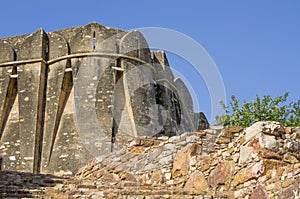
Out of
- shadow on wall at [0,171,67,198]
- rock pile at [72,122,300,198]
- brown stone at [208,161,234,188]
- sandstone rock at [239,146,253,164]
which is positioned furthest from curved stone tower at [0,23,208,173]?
sandstone rock at [239,146,253,164]

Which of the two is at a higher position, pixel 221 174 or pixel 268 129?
pixel 268 129

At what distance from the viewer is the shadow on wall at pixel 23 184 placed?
7.88 m

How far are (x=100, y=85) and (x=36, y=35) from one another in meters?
2.71

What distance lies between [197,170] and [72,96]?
10.8 meters

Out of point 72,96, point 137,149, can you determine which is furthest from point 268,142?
point 72,96

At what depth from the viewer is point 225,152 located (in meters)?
7.64

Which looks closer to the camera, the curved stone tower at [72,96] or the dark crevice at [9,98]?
the curved stone tower at [72,96]

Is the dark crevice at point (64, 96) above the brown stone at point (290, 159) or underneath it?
above

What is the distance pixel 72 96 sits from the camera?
18.6 m

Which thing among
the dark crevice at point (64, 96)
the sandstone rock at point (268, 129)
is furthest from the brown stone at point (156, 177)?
the dark crevice at point (64, 96)

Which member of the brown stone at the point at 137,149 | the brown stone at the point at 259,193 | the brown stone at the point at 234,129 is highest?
the brown stone at the point at 137,149

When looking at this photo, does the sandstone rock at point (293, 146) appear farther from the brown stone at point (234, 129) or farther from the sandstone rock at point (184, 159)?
the sandstone rock at point (184, 159)

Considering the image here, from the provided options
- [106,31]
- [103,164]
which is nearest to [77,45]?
[106,31]

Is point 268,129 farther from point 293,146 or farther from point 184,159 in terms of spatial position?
point 184,159
